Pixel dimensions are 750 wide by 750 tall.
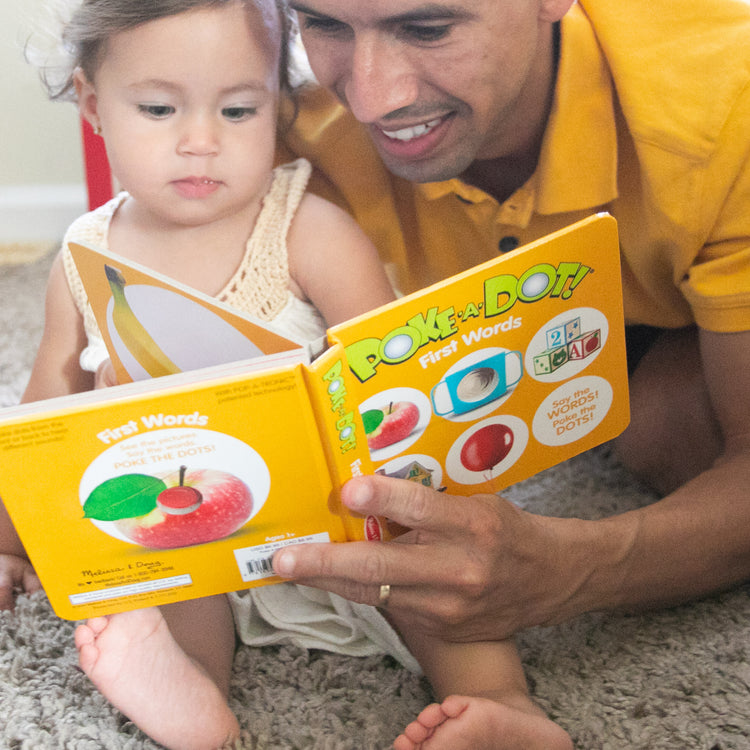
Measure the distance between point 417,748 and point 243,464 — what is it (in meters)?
0.28

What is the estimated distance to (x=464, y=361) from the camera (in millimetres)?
778

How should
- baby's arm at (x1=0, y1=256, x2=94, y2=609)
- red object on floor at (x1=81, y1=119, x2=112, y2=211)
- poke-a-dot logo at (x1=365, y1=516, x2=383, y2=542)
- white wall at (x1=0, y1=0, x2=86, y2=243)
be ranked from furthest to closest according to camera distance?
white wall at (x1=0, y1=0, x2=86, y2=243) < red object on floor at (x1=81, y1=119, x2=112, y2=211) < baby's arm at (x1=0, y1=256, x2=94, y2=609) < poke-a-dot logo at (x1=365, y1=516, x2=383, y2=542)

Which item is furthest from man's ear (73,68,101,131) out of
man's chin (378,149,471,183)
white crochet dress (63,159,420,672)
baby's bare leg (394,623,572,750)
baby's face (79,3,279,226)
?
baby's bare leg (394,623,572,750)

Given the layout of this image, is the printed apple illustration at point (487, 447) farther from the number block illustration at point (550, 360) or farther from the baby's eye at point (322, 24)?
the baby's eye at point (322, 24)

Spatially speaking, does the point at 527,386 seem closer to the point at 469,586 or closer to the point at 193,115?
the point at 469,586

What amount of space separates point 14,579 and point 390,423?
55cm

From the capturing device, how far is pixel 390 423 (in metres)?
0.77

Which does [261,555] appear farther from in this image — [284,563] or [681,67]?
[681,67]

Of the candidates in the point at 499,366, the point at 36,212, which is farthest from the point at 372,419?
the point at 36,212

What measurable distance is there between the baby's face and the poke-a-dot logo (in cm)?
47

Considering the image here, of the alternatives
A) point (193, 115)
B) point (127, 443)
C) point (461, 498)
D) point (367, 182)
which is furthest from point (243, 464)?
point (367, 182)

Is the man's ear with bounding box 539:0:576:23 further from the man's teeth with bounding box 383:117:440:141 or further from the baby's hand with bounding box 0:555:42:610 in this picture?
the baby's hand with bounding box 0:555:42:610

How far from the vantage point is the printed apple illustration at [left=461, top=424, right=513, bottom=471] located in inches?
33.0

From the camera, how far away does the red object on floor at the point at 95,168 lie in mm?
1739
